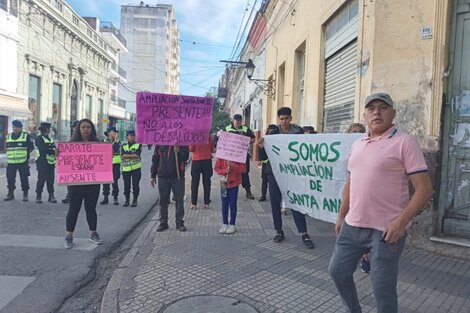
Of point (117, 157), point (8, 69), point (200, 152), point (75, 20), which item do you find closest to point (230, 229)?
point (200, 152)

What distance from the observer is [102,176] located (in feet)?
19.9

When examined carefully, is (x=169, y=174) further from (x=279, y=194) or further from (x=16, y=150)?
(x=16, y=150)

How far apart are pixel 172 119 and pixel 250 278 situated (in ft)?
9.84

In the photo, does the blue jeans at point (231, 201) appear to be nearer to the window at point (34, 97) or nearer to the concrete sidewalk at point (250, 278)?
the concrete sidewalk at point (250, 278)

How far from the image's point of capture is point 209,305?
3.81m

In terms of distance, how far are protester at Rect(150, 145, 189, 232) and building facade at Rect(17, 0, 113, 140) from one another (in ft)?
59.5

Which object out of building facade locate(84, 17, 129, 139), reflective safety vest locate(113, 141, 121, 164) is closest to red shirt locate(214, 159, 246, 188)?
reflective safety vest locate(113, 141, 121, 164)

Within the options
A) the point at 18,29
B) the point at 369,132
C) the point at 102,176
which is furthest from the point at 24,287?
the point at 18,29

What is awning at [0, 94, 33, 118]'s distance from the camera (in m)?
24.3

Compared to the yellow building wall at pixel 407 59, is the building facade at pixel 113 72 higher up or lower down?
higher up

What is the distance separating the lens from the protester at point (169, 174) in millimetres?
6590

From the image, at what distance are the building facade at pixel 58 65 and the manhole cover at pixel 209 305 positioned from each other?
21068 mm

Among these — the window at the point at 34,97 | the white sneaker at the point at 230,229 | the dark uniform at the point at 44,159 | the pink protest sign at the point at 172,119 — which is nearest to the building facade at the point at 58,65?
the window at the point at 34,97

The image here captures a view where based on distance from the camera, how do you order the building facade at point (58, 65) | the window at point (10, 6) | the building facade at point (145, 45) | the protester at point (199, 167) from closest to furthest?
the protester at point (199, 167) → the window at point (10, 6) → the building facade at point (58, 65) → the building facade at point (145, 45)
